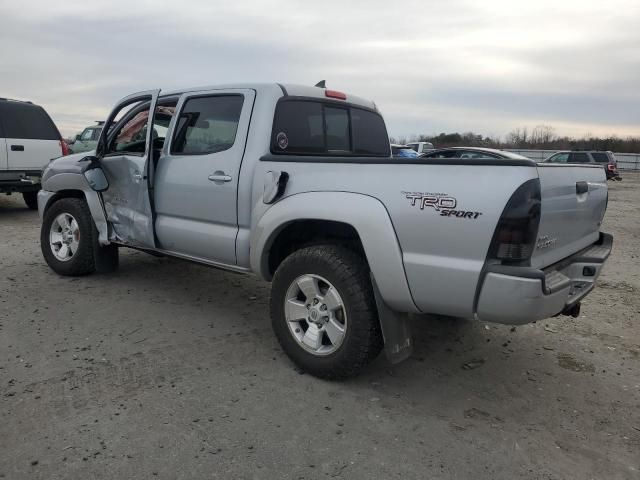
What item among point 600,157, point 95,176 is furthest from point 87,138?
point 600,157

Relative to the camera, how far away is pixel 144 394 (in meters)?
3.25

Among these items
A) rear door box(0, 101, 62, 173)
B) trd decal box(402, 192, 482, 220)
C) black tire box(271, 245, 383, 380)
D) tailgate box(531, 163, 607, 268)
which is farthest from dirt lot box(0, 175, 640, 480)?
rear door box(0, 101, 62, 173)

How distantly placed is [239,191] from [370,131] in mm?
1576

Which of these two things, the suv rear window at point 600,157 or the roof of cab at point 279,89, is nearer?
the roof of cab at point 279,89

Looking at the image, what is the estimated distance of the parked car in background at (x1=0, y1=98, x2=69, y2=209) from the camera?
937 cm

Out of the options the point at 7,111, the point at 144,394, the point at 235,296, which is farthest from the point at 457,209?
the point at 7,111

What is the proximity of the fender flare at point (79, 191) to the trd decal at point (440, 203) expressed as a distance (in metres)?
3.50

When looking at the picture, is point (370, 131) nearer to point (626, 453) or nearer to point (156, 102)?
point (156, 102)

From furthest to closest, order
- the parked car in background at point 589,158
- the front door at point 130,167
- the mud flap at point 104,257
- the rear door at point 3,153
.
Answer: the parked car in background at point 589,158
the rear door at point 3,153
the mud flap at point 104,257
the front door at point 130,167

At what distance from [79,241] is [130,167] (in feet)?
4.18

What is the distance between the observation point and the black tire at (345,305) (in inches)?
126

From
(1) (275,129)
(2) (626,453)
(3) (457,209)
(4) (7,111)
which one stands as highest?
(4) (7,111)

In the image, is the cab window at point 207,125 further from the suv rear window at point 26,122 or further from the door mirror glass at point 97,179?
the suv rear window at point 26,122

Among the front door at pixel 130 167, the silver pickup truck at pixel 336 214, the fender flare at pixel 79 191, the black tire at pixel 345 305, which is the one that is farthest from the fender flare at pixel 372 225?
the fender flare at pixel 79 191
